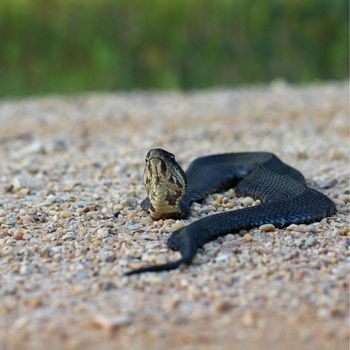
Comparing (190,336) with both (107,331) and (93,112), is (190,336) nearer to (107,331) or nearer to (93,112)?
(107,331)

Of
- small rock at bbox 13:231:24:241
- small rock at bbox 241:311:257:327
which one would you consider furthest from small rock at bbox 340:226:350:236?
small rock at bbox 13:231:24:241

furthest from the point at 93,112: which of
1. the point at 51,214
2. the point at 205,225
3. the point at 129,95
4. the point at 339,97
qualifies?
the point at 205,225

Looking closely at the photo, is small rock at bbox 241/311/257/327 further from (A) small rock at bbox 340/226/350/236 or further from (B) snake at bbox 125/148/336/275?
(A) small rock at bbox 340/226/350/236

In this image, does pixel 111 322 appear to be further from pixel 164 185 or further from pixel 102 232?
pixel 164 185

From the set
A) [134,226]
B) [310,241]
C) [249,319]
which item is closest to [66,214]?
[134,226]

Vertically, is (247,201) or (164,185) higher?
(164,185)

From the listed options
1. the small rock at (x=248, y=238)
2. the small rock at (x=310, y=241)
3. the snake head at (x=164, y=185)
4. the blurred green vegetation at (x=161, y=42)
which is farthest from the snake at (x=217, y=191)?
the blurred green vegetation at (x=161, y=42)
